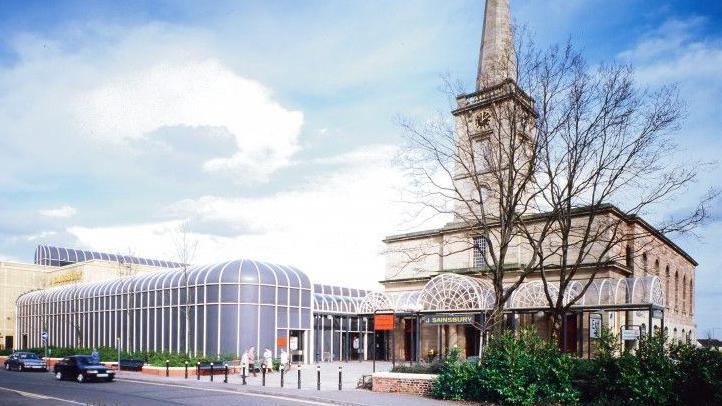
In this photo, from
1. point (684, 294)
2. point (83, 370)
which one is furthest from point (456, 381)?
point (684, 294)

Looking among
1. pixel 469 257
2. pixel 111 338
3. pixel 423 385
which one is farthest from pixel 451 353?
pixel 111 338

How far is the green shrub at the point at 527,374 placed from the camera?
58.5 feet

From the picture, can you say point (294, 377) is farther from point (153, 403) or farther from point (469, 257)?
point (469, 257)

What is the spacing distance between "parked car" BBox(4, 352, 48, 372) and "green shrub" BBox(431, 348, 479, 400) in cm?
2778

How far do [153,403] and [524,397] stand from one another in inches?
458

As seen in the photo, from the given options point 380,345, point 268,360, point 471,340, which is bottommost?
point 380,345

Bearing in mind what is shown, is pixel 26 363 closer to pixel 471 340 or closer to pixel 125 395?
pixel 125 395

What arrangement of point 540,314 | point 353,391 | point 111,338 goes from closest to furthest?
1. point 353,391
2. point 540,314
3. point 111,338

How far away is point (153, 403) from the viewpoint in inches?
746

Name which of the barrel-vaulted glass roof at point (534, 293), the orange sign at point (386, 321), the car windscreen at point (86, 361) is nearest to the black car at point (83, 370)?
the car windscreen at point (86, 361)

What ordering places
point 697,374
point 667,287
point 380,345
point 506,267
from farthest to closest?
1. point 380,345
2. point 667,287
3. point 506,267
4. point 697,374

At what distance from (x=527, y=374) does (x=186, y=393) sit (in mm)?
12531

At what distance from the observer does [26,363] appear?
3653 cm

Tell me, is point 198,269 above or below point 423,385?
above
